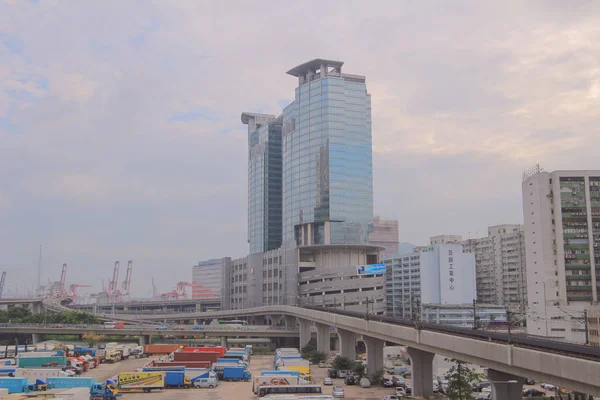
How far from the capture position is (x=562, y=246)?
4626 inches

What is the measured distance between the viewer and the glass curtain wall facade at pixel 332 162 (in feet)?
585

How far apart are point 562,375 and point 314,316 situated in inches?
3115

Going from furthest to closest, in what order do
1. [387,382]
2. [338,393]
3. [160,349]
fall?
[160,349] → [387,382] → [338,393]

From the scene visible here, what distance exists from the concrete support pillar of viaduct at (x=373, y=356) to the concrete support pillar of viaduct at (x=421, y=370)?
17.7m

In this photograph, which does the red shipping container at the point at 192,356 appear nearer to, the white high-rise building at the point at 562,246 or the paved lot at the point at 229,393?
the paved lot at the point at 229,393

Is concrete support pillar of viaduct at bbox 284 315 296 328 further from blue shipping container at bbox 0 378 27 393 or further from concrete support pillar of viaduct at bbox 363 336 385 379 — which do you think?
blue shipping container at bbox 0 378 27 393

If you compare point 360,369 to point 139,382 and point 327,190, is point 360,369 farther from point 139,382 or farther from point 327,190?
point 327,190

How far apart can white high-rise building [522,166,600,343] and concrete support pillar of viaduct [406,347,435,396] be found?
194 feet

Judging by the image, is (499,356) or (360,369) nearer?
(499,356)

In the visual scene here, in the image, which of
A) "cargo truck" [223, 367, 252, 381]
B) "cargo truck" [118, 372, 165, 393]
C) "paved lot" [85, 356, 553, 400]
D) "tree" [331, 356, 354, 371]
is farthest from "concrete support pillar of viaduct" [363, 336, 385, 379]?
"cargo truck" [118, 372, 165, 393]

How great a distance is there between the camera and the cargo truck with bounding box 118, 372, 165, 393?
244 ft

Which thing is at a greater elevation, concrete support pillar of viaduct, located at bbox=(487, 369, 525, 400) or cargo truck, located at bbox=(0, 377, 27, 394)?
concrete support pillar of viaduct, located at bbox=(487, 369, 525, 400)

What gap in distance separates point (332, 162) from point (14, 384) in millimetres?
122033

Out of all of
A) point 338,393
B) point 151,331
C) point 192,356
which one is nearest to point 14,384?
point 192,356
